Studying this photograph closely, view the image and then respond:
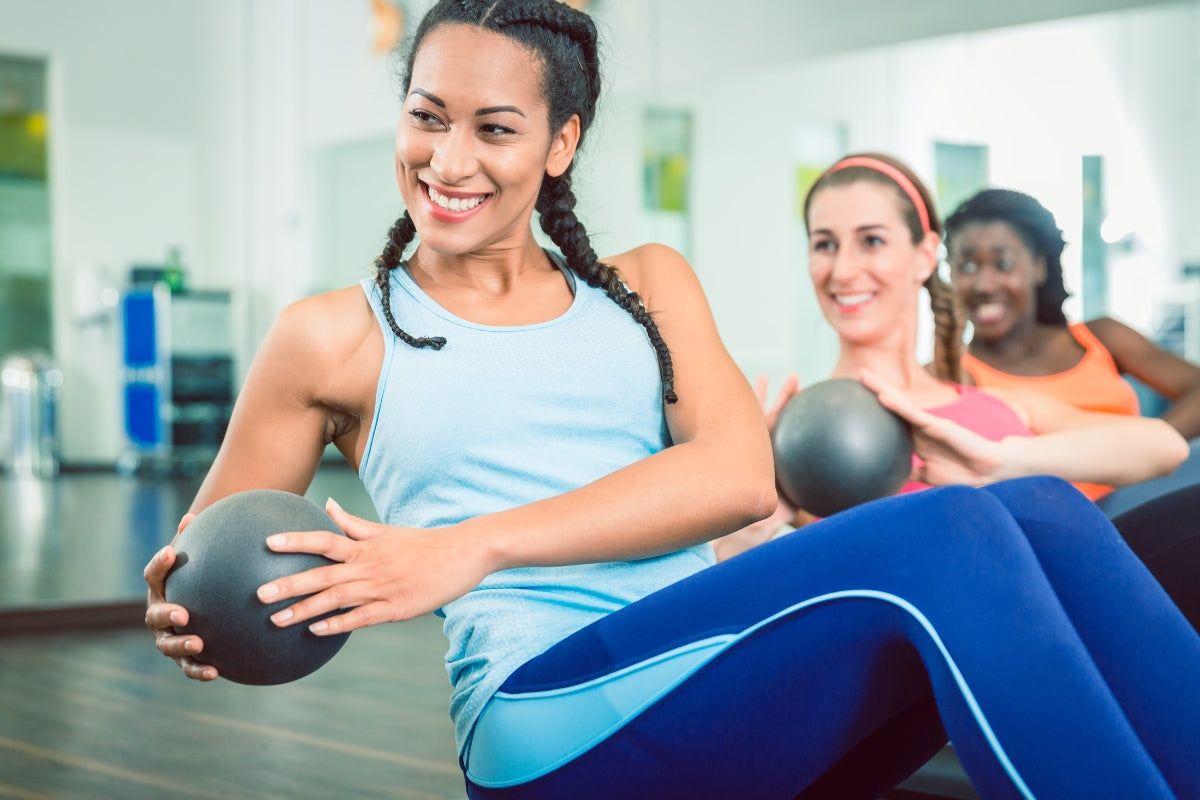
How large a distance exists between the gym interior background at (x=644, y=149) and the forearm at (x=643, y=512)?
11.3 feet

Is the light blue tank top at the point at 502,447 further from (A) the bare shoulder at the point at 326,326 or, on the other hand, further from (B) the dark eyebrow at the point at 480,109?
(B) the dark eyebrow at the point at 480,109

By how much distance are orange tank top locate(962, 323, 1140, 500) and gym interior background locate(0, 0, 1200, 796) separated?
1892mm

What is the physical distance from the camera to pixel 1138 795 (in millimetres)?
1007

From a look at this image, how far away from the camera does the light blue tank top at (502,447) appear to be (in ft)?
4.34

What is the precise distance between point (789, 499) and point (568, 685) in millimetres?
820

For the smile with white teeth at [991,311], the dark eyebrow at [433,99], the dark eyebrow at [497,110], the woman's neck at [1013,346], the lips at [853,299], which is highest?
the dark eyebrow at [433,99]

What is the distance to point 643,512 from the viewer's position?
1272mm

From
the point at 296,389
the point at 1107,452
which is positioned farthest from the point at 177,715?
the point at 1107,452

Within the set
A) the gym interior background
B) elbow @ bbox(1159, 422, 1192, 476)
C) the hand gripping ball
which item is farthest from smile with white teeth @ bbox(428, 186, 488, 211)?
the gym interior background

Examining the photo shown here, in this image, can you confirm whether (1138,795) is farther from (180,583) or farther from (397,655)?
(397,655)

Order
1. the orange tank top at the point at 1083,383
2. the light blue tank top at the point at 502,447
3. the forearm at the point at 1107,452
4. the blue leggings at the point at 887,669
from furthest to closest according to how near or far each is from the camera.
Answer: the orange tank top at the point at 1083,383, the forearm at the point at 1107,452, the light blue tank top at the point at 502,447, the blue leggings at the point at 887,669

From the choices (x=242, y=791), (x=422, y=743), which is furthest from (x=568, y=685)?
(x=422, y=743)

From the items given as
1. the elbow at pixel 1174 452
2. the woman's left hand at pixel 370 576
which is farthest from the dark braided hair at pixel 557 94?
the elbow at pixel 1174 452

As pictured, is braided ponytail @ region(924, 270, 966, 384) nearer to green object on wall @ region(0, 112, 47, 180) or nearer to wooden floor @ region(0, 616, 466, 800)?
→ wooden floor @ region(0, 616, 466, 800)
